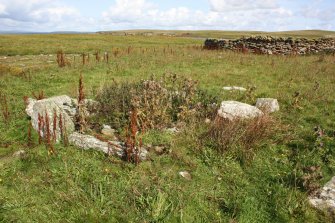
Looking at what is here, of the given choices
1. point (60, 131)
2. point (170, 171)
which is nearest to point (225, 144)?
point (170, 171)

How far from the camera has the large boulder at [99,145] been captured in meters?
5.82

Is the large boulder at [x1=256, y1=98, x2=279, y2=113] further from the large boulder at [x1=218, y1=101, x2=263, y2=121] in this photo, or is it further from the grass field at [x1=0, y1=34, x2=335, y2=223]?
the large boulder at [x1=218, y1=101, x2=263, y2=121]

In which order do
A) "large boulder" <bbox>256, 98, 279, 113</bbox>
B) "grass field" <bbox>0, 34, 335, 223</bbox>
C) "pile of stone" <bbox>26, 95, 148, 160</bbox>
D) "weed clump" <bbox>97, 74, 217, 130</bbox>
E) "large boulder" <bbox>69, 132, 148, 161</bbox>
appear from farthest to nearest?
"large boulder" <bbox>256, 98, 279, 113</bbox>
"weed clump" <bbox>97, 74, 217, 130</bbox>
"pile of stone" <bbox>26, 95, 148, 160</bbox>
"large boulder" <bbox>69, 132, 148, 161</bbox>
"grass field" <bbox>0, 34, 335, 223</bbox>

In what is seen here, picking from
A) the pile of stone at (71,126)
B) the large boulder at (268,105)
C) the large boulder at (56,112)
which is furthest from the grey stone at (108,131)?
the large boulder at (268,105)

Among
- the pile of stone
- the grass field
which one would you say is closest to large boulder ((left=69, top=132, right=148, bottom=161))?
the pile of stone

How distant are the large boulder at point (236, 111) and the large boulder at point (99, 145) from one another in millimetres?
2294

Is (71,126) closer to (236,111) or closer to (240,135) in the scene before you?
(240,135)

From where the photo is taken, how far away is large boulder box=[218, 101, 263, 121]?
23.2 feet

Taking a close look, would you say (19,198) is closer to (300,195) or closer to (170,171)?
(170,171)

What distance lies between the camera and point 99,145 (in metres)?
6.05

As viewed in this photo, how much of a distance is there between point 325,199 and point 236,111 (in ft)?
9.92

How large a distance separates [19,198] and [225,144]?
3.80 meters

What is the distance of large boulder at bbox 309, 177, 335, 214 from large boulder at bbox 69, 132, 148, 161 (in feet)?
9.81

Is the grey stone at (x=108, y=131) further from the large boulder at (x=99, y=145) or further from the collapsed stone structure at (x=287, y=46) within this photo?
the collapsed stone structure at (x=287, y=46)
